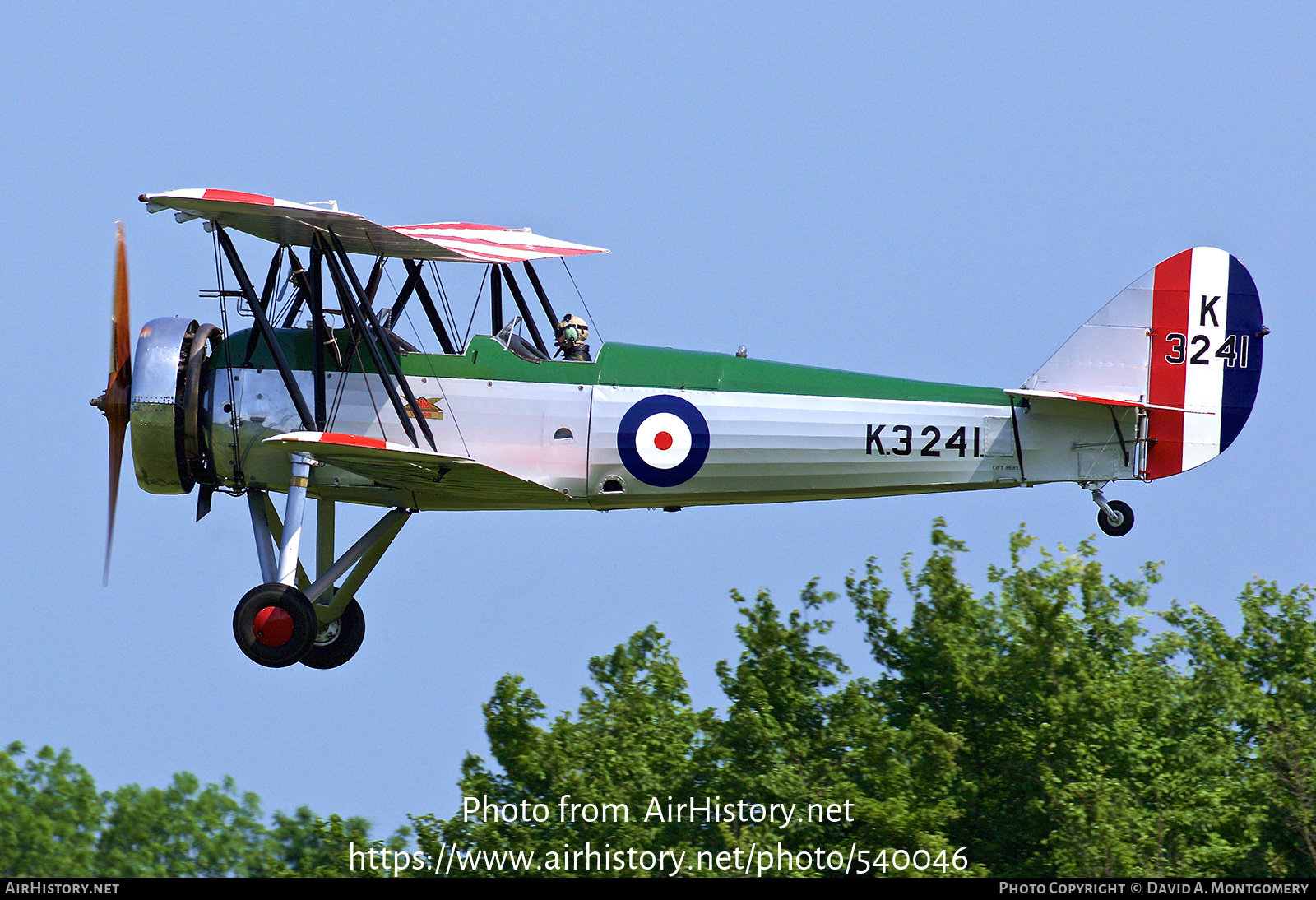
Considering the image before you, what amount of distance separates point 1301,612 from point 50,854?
71.0ft

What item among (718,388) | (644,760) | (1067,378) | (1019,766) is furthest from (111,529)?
(1019,766)

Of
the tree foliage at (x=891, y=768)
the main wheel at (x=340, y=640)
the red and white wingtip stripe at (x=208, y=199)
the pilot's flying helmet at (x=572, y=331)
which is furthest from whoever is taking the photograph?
the tree foliage at (x=891, y=768)

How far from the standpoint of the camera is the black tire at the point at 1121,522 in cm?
1474

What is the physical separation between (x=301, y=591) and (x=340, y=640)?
1155mm

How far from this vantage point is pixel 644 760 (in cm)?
2456

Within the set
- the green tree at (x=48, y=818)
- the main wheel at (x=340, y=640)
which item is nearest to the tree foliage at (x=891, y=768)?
the green tree at (x=48, y=818)

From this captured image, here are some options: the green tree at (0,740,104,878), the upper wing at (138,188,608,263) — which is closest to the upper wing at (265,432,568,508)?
the upper wing at (138,188,608,263)

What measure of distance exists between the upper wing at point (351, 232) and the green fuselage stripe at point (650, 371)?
2.71 ft

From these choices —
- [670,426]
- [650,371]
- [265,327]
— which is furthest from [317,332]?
[670,426]

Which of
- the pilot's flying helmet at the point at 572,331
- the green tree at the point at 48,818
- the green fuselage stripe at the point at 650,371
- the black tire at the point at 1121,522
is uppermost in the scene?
the pilot's flying helmet at the point at 572,331

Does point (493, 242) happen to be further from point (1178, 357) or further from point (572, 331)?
point (1178, 357)

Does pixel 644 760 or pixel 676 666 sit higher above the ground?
pixel 676 666

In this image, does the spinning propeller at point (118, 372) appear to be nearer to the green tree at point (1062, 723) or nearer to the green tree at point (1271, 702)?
the green tree at point (1062, 723)

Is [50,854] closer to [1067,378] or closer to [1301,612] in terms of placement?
[1067,378]
